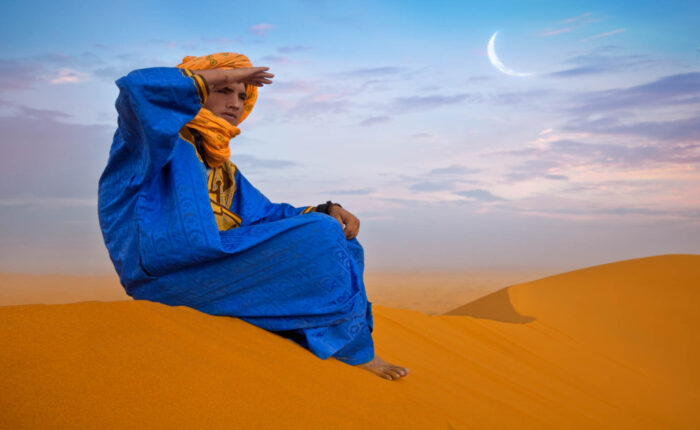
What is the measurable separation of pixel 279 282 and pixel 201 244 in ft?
1.40

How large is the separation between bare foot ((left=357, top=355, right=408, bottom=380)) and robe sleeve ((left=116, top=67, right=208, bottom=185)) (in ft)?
5.04

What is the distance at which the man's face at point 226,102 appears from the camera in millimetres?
3028

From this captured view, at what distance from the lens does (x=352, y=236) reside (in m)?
3.10

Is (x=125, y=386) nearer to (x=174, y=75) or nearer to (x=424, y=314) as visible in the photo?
(x=174, y=75)

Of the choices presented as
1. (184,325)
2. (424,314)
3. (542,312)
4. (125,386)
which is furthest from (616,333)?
(125,386)

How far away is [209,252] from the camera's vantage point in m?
2.39

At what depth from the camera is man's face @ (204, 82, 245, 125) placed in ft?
9.93

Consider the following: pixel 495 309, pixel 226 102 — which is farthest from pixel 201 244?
pixel 495 309

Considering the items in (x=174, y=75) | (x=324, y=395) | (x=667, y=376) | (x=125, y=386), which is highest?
(x=174, y=75)

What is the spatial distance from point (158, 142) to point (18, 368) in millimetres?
1126

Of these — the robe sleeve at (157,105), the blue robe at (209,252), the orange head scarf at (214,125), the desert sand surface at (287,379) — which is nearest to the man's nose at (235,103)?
the orange head scarf at (214,125)

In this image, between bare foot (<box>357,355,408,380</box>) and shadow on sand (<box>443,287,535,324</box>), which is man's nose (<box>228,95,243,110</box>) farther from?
shadow on sand (<box>443,287,535,324</box>)

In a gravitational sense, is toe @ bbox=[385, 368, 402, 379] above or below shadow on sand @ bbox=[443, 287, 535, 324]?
above

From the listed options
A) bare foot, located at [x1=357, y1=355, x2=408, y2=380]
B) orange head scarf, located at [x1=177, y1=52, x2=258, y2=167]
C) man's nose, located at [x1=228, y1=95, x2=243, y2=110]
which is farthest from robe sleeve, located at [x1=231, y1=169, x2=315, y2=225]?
bare foot, located at [x1=357, y1=355, x2=408, y2=380]
